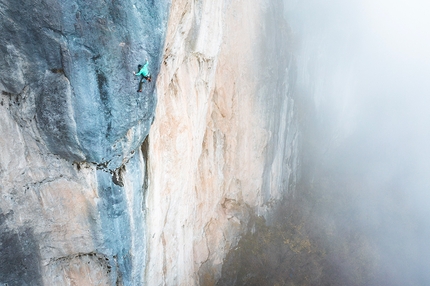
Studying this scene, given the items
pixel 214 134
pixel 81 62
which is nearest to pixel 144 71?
pixel 81 62

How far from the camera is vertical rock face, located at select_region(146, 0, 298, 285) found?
315 inches

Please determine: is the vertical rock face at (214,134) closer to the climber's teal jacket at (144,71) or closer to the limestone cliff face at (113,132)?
the limestone cliff face at (113,132)

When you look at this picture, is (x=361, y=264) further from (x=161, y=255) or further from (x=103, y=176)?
(x=103, y=176)

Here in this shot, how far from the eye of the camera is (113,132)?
5867 millimetres

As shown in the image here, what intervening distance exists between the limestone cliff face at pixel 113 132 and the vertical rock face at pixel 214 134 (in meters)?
0.06

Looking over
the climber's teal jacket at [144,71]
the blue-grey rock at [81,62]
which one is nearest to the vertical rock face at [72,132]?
the blue-grey rock at [81,62]

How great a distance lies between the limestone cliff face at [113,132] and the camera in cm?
507

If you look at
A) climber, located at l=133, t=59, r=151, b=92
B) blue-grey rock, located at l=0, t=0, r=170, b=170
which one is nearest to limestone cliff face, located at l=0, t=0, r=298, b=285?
blue-grey rock, located at l=0, t=0, r=170, b=170

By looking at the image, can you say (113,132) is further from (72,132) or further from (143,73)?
(143,73)

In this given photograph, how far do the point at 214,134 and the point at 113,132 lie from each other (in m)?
5.95

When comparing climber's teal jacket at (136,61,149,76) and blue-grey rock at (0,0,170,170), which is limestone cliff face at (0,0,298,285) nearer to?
blue-grey rock at (0,0,170,170)

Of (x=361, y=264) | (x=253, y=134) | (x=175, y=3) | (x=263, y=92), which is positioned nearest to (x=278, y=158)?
(x=253, y=134)

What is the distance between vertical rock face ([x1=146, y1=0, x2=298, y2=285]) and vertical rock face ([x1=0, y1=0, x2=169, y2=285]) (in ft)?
4.01

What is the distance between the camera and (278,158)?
50.6 feet
